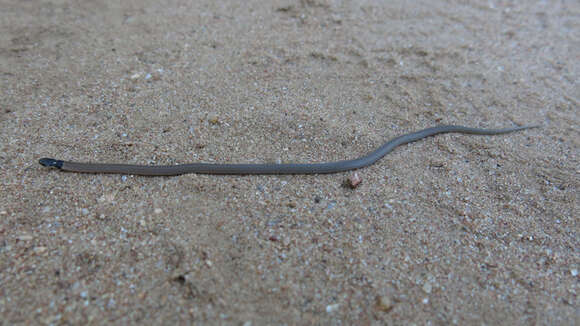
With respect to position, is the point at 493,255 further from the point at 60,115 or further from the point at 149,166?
the point at 60,115

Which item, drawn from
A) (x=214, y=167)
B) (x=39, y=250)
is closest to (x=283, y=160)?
(x=214, y=167)

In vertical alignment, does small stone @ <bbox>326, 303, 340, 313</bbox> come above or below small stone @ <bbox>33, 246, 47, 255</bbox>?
below

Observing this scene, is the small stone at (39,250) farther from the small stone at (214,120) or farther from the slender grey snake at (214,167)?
the small stone at (214,120)

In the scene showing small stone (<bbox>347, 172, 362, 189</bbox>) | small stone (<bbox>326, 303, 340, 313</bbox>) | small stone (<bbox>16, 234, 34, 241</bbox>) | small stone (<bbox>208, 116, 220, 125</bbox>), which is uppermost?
small stone (<bbox>208, 116, 220, 125</bbox>)

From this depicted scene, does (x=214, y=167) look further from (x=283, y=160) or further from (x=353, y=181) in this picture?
(x=353, y=181)

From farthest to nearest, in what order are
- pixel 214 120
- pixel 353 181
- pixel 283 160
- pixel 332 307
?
pixel 214 120
pixel 283 160
pixel 353 181
pixel 332 307

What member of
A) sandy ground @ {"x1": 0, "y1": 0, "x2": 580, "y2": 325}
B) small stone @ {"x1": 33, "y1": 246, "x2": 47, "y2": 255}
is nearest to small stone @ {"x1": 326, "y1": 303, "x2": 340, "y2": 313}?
sandy ground @ {"x1": 0, "y1": 0, "x2": 580, "y2": 325}

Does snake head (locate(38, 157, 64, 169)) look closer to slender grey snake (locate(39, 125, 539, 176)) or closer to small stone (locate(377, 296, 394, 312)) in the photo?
slender grey snake (locate(39, 125, 539, 176))
